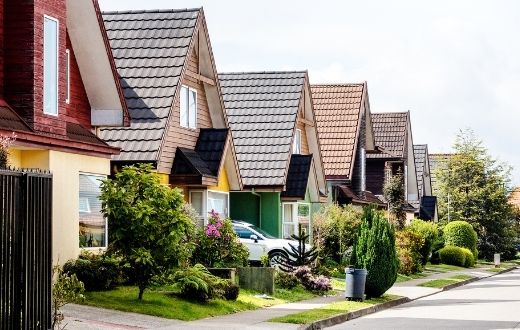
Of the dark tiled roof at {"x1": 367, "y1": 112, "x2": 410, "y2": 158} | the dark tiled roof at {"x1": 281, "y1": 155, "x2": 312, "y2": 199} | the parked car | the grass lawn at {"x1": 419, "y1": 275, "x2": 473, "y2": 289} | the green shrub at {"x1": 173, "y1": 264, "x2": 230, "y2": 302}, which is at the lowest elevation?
→ the grass lawn at {"x1": 419, "y1": 275, "x2": 473, "y2": 289}

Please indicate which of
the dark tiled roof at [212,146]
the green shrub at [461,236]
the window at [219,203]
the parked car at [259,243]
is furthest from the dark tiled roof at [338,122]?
the dark tiled roof at [212,146]

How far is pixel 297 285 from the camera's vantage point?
1257 inches

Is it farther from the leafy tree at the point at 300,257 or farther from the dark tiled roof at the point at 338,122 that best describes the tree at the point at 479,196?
the leafy tree at the point at 300,257

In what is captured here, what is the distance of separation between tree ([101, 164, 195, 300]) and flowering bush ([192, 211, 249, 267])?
6.27 meters

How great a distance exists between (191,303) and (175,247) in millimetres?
1625

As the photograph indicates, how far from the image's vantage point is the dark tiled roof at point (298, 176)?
43.1m

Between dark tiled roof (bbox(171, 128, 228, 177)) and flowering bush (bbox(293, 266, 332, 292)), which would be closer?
flowering bush (bbox(293, 266, 332, 292))

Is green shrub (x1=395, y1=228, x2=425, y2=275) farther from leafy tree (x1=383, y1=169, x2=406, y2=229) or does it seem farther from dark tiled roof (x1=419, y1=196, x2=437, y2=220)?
dark tiled roof (x1=419, y1=196, x2=437, y2=220)

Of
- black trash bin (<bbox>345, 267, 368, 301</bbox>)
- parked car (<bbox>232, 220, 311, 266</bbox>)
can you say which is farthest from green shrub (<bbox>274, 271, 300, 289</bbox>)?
parked car (<bbox>232, 220, 311, 266</bbox>)

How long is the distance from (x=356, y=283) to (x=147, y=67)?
29.3 feet

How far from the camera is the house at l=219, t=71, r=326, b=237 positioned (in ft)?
137

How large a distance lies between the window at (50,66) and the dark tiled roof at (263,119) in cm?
1832

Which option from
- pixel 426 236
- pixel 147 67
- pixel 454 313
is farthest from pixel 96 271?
pixel 426 236

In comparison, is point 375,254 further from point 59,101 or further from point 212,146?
point 59,101
